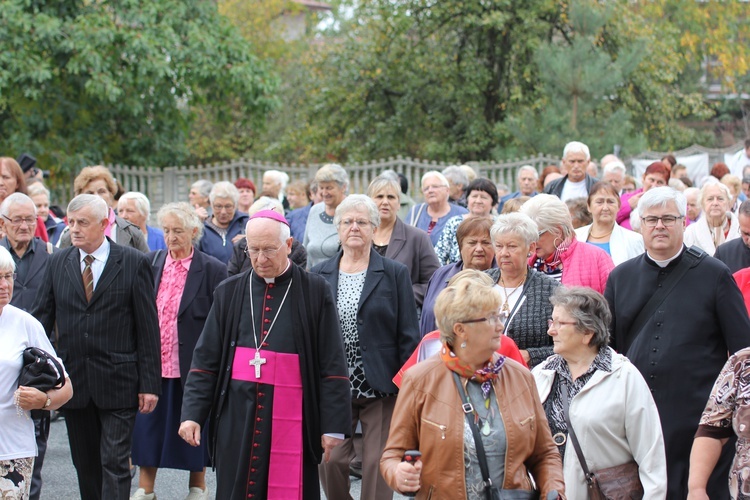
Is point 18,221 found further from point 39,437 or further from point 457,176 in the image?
point 457,176

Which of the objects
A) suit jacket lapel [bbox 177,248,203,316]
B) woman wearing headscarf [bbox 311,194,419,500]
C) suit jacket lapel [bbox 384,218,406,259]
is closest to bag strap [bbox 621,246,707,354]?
woman wearing headscarf [bbox 311,194,419,500]

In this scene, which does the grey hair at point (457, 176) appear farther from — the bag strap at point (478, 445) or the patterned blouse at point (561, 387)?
the bag strap at point (478, 445)

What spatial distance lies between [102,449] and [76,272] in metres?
1.15

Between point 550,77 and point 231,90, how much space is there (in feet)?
22.6

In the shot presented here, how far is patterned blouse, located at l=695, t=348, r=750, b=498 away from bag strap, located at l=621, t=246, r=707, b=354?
4.29 feet

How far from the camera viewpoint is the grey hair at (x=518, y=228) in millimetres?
5656

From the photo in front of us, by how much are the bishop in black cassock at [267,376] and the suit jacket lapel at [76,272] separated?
1337 millimetres

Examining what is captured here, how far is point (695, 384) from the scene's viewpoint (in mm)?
5266

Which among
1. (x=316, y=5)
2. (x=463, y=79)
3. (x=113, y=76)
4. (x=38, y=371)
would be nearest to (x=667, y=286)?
(x=38, y=371)

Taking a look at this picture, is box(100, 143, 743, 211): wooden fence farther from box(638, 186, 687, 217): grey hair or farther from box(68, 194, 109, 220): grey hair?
box(638, 186, 687, 217): grey hair

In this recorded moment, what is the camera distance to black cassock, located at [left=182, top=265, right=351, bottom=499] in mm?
5230

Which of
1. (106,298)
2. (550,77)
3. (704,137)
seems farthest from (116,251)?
(704,137)

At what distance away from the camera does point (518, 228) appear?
5660 mm

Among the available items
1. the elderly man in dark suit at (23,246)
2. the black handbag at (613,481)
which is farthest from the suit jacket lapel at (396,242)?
the black handbag at (613,481)
